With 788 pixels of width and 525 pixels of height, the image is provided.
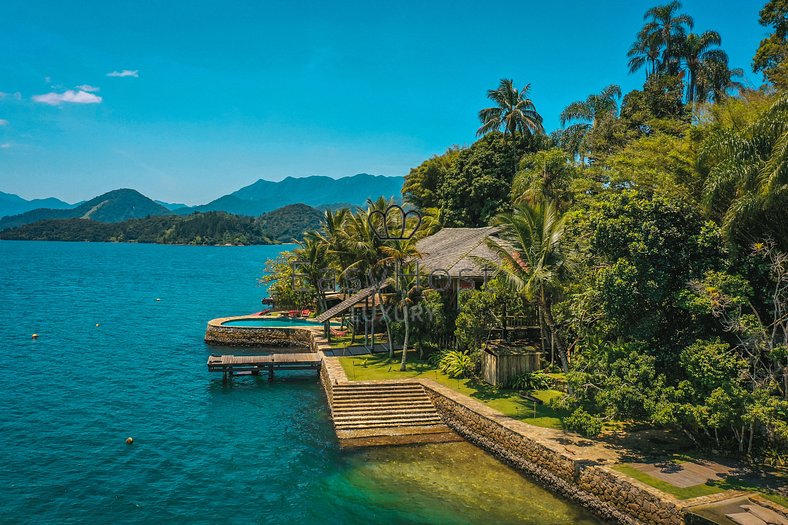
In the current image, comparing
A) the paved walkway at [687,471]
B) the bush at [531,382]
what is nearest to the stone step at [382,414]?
the bush at [531,382]

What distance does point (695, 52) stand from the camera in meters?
41.1

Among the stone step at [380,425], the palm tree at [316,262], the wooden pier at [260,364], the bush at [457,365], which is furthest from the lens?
the palm tree at [316,262]

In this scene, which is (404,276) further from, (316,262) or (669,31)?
(669,31)

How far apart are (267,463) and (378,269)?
1133 cm

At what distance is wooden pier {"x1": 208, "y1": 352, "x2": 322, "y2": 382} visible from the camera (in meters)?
26.9

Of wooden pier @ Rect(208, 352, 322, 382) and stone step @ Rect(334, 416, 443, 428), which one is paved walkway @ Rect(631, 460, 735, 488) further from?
wooden pier @ Rect(208, 352, 322, 382)

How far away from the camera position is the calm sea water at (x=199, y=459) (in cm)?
1399

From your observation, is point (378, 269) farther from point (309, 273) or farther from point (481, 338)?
point (309, 273)

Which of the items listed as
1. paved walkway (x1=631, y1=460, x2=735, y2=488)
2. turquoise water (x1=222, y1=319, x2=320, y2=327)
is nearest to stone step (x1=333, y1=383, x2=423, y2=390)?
paved walkway (x1=631, y1=460, x2=735, y2=488)

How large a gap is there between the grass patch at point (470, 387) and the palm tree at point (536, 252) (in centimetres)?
190

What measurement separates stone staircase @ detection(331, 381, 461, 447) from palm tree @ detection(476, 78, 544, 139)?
34.7 m

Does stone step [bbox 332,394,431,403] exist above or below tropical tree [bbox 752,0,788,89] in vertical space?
below

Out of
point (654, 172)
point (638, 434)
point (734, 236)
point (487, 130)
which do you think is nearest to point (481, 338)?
point (638, 434)

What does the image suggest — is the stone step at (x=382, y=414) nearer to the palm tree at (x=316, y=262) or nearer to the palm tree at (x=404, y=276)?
the palm tree at (x=404, y=276)
